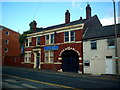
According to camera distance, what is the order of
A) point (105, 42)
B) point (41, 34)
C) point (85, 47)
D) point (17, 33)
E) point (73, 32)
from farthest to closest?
point (17, 33) → point (41, 34) → point (73, 32) → point (85, 47) → point (105, 42)

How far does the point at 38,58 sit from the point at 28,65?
312cm

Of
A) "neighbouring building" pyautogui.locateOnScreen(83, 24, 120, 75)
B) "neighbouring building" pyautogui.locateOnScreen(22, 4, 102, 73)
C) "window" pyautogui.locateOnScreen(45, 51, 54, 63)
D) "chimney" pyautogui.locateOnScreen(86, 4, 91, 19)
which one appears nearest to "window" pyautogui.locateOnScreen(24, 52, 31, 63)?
"neighbouring building" pyautogui.locateOnScreen(22, 4, 102, 73)

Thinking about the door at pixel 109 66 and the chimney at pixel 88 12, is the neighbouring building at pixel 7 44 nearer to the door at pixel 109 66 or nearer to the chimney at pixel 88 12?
the chimney at pixel 88 12

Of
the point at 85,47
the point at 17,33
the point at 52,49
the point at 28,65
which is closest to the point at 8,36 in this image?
the point at 17,33

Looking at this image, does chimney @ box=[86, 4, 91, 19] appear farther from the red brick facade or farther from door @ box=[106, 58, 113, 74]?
door @ box=[106, 58, 113, 74]

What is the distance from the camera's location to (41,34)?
86.3 feet

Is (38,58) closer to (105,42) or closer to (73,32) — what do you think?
(73,32)

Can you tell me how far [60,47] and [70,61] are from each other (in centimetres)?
323

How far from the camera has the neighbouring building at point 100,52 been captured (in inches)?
681

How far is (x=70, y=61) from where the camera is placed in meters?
21.9

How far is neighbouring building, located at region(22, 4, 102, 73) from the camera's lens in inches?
829

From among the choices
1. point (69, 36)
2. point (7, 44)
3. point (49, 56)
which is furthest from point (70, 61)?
point (7, 44)

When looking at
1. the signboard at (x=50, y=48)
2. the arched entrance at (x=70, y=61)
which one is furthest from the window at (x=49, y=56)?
the arched entrance at (x=70, y=61)

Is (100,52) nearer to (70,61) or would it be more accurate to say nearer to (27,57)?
(70,61)
